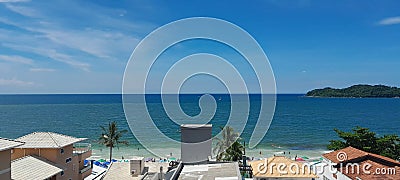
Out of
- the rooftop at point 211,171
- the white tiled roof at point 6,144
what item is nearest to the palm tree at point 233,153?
the rooftop at point 211,171

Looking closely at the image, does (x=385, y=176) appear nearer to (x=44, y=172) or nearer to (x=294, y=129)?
(x=44, y=172)

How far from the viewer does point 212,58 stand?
13414mm

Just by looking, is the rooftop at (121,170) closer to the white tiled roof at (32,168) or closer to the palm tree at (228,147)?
the white tiled roof at (32,168)

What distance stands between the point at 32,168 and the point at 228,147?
1498cm

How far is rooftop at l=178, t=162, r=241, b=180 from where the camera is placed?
10866 millimetres

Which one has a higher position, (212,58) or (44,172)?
(212,58)

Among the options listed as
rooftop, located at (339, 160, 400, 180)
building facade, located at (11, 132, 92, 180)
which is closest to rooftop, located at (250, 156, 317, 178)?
rooftop, located at (339, 160, 400, 180)

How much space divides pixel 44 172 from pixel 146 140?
121ft

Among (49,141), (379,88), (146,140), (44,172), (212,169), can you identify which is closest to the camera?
(212,169)

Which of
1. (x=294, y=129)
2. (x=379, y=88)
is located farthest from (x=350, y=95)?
(x=294, y=129)

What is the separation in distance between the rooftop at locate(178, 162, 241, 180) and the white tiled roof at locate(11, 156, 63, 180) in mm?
7010

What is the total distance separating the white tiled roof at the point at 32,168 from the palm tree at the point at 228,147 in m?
12.1

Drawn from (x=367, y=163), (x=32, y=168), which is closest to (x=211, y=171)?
(x=367, y=163)

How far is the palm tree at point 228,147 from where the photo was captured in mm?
26644
